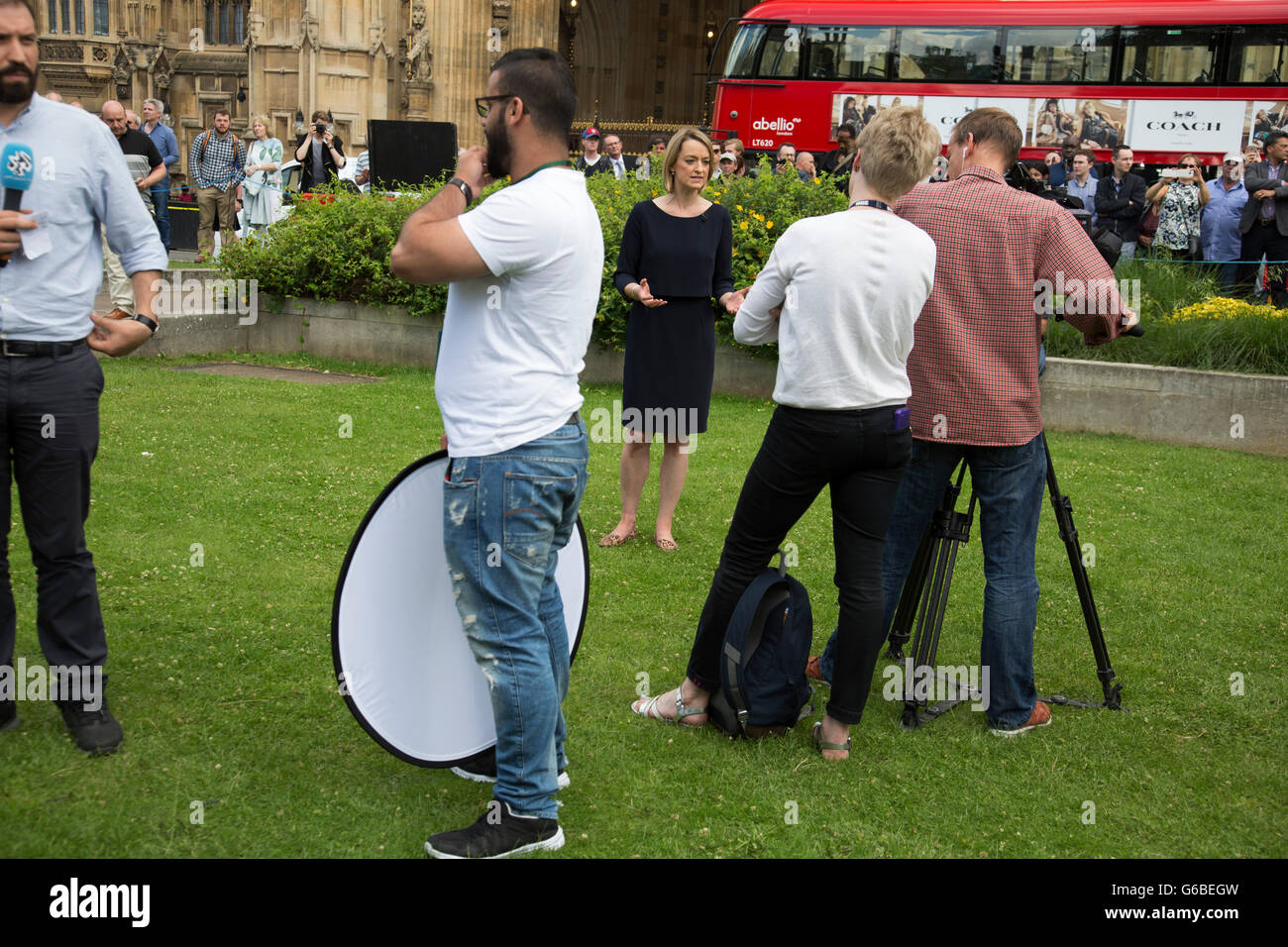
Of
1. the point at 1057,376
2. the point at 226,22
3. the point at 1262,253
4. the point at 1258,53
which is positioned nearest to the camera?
the point at 1057,376

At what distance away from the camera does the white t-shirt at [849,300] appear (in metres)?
3.90

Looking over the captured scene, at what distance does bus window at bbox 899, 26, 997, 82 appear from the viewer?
2153 centimetres

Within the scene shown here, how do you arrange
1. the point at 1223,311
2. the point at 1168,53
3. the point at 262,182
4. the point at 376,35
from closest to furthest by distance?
the point at 1223,311 < the point at 262,182 < the point at 1168,53 < the point at 376,35

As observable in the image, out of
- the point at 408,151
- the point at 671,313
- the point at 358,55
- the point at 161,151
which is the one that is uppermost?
the point at 358,55

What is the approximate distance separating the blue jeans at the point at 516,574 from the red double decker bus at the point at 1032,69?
1782cm

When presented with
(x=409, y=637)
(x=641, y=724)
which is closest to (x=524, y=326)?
(x=409, y=637)

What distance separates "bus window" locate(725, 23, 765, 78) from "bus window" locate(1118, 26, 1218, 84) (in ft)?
21.3

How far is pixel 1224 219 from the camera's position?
49.1 ft

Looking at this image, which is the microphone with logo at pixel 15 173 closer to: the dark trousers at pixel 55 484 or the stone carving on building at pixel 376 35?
the dark trousers at pixel 55 484

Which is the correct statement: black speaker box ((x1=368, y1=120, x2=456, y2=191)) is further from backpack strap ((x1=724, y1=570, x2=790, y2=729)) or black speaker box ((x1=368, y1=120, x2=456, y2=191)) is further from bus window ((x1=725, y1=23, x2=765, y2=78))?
backpack strap ((x1=724, y1=570, x2=790, y2=729))

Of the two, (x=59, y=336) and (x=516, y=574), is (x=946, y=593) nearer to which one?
(x=516, y=574)

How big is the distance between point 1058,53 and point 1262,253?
26.8ft

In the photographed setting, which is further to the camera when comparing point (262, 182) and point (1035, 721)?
point (262, 182)

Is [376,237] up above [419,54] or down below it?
below
